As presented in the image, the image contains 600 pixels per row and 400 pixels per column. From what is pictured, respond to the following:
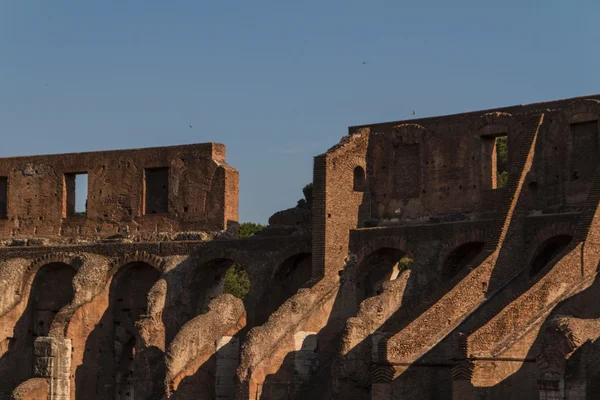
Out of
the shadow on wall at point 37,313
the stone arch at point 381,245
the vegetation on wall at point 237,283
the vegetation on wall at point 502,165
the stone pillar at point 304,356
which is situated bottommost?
the stone pillar at point 304,356

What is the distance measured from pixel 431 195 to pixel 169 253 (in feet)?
22.4

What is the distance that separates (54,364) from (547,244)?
1211 centimetres

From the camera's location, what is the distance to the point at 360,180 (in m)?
40.1

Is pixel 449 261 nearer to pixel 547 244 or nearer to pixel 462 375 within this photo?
pixel 547 244

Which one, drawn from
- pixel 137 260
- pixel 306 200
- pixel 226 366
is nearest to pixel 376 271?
pixel 226 366

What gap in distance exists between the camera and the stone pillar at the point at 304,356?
121 feet

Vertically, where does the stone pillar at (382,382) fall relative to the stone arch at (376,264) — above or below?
below

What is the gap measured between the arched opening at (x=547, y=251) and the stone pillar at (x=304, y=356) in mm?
5008

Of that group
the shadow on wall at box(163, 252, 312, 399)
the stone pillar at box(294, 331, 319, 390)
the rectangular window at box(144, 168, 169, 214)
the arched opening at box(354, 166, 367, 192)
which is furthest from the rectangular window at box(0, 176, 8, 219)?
the stone pillar at box(294, 331, 319, 390)

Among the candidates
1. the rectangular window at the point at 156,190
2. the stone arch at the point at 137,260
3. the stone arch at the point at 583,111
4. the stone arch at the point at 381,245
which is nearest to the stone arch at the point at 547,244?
the stone arch at the point at 583,111

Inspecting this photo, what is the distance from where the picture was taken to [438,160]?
39250mm

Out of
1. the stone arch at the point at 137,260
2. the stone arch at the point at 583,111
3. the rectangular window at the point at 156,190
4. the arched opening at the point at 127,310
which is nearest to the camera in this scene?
the stone arch at the point at 583,111

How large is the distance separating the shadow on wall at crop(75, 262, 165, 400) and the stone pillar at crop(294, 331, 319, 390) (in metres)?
4.88

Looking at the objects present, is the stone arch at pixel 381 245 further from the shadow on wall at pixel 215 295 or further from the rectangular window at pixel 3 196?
the rectangular window at pixel 3 196
